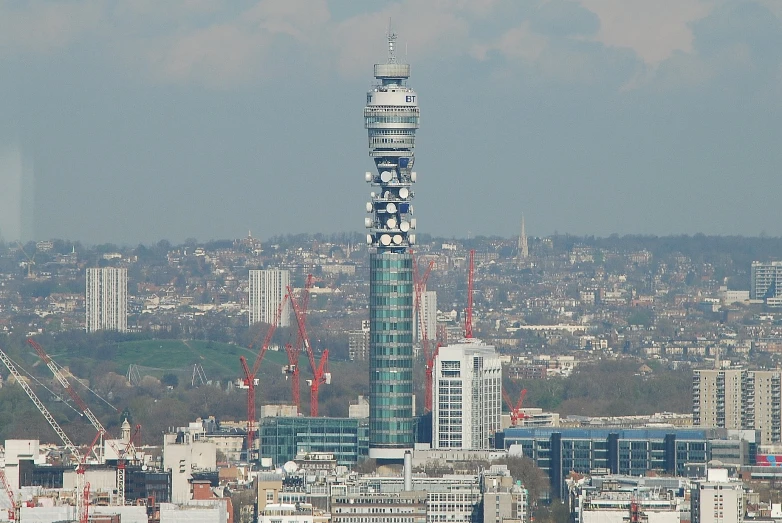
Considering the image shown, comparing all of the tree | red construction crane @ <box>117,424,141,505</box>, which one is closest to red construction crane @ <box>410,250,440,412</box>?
red construction crane @ <box>117,424,141,505</box>

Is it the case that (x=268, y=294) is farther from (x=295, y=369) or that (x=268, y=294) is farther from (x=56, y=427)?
(x=56, y=427)

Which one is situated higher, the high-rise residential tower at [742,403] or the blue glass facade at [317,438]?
the high-rise residential tower at [742,403]

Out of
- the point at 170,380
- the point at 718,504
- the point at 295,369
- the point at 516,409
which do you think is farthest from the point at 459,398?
the point at 170,380

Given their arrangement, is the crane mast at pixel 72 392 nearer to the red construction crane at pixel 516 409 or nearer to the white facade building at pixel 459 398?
the white facade building at pixel 459 398

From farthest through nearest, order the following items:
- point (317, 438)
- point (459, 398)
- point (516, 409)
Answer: point (516, 409)
point (317, 438)
point (459, 398)

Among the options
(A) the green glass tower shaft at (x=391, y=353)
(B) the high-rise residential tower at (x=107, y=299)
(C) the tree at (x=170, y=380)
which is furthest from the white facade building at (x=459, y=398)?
(B) the high-rise residential tower at (x=107, y=299)

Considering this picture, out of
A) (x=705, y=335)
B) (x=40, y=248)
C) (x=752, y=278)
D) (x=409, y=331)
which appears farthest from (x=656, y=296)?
(x=409, y=331)
